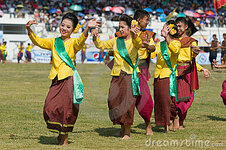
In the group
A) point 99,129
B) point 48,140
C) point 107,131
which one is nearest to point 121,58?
point 107,131

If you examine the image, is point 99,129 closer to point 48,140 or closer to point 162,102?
point 162,102

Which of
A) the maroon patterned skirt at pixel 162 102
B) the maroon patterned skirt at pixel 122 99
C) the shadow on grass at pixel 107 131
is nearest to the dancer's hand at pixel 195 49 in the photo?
the maroon patterned skirt at pixel 162 102

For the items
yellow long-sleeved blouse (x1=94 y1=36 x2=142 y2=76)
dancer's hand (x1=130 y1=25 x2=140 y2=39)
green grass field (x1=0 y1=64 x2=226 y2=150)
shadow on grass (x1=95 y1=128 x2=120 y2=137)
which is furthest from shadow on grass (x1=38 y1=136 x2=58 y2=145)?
→ dancer's hand (x1=130 y1=25 x2=140 y2=39)

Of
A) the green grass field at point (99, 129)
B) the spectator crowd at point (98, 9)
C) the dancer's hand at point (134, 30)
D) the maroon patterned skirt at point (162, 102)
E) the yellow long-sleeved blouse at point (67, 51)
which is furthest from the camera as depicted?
the spectator crowd at point (98, 9)

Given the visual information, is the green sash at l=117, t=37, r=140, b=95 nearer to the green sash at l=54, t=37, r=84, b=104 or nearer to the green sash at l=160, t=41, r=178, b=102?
the green sash at l=160, t=41, r=178, b=102

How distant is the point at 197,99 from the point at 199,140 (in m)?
6.60

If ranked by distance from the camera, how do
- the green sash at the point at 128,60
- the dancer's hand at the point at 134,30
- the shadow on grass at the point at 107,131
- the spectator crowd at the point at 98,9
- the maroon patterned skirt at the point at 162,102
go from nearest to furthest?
the dancer's hand at the point at 134,30, the green sash at the point at 128,60, the shadow on grass at the point at 107,131, the maroon patterned skirt at the point at 162,102, the spectator crowd at the point at 98,9

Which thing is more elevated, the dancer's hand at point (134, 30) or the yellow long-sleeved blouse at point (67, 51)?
the dancer's hand at point (134, 30)

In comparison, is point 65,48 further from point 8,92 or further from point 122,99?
point 8,92

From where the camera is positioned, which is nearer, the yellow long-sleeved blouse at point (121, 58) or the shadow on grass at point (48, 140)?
the shadow on grass at point (48, 140)

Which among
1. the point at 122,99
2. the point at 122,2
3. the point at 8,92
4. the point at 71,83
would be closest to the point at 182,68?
the point at 122,99

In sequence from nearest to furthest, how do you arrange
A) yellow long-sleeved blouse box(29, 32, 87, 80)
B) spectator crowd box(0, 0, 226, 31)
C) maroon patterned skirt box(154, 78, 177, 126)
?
yellow long-sleeved blouse box(29, 32, 87, 80)
maroon patterned skirt box(154, 78, 177, 126)
spectator crowd box(0, 0, 226, 31)

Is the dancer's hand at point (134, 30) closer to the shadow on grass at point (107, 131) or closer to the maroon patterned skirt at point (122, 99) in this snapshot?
the maroon patterned skirt at point (122, 99)

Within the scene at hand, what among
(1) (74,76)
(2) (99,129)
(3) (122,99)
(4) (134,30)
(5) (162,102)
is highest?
(4) (134,30)
